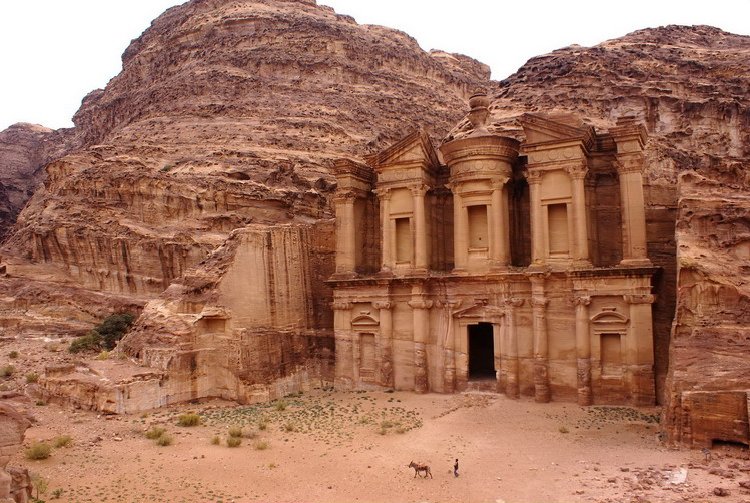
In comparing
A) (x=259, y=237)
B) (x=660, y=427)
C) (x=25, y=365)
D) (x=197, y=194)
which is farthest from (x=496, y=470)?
(x=197, y=194)

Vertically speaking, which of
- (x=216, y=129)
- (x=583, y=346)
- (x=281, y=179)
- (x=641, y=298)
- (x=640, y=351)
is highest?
(x=216, y=129)

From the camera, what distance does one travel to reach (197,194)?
121 feet

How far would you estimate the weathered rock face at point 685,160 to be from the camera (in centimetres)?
1611

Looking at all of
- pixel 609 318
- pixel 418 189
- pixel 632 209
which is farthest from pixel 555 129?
pixel 609 318

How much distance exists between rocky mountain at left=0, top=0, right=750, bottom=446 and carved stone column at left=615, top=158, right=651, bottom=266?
128cm

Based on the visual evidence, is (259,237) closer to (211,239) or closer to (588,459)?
(211,239)

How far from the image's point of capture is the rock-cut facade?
2152cm

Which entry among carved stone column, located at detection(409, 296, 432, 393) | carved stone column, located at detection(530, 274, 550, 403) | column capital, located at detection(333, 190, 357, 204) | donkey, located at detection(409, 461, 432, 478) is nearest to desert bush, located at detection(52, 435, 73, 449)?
donkey, located at detection(409, 461, 432, 478)

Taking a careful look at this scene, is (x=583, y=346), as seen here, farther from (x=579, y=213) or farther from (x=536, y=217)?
(x=536, y=217)

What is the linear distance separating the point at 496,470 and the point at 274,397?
39.4 ft

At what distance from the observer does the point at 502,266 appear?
23719 millimetres

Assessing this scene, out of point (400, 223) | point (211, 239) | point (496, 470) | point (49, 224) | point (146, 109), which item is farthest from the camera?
point (146, 109)

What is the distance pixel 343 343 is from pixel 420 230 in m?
5.95

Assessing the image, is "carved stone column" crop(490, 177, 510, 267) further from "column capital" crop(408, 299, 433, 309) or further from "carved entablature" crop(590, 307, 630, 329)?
"carved entablature" crop(590, 307, 630, 329)
